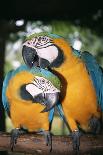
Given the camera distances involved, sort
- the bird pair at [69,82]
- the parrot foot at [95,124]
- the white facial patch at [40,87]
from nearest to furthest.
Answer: the white facial patch at [40,87] < the bird pair at [69,82] < the parrot foot at [95,124]

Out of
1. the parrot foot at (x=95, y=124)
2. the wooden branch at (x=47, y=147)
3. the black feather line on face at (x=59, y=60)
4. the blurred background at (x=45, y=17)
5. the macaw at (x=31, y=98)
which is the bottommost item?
the wooden branch at (x=47, y=147)

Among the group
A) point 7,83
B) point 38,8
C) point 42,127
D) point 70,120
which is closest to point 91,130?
point 70,120

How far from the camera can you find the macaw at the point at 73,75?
169 cm

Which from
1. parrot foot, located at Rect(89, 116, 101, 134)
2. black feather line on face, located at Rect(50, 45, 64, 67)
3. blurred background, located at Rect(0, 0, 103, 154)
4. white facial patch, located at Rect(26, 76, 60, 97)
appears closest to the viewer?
white facial patch, located at Rect(26, 76, 60, 97)

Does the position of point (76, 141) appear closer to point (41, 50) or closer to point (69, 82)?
point (69, 82)

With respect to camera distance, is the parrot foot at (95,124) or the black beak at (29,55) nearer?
the black beak at (29,55)

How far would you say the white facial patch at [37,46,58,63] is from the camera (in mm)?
1700

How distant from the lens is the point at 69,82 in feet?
6.19

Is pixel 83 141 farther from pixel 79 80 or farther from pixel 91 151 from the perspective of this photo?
pixel 79 80

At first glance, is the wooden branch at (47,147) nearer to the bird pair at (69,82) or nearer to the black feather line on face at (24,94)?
the bird pair at (69,82)

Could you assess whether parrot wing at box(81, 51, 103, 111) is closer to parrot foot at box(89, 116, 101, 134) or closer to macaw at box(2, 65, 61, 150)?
parrot foot at box(89, 116, 101, 134)

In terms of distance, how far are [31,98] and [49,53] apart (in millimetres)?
245

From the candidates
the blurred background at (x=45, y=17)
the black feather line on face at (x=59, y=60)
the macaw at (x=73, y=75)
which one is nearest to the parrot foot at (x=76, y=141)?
the macaw at (x=73, y=75)

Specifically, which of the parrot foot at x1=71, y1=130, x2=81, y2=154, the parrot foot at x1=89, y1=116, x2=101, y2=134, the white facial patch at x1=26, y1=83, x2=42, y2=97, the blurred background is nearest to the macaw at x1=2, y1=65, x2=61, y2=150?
the white facial patch at x1=26, y1=83, x2=42, y2=97
